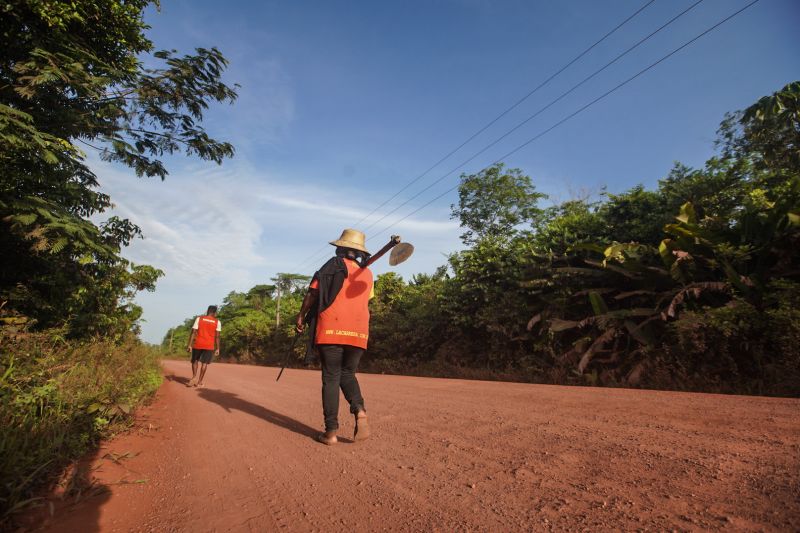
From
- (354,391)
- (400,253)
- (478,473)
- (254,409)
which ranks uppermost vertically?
(400,253)

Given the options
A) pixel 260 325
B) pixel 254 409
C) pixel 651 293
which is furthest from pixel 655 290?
pixel 260 325

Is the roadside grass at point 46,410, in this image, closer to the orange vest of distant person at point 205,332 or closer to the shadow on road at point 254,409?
the shadow on road at point 254,409

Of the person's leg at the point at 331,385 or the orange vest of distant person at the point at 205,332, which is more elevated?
the orange vest of distant person at the point at 205,332

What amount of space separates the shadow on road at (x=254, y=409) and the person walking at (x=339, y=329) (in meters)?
0.54

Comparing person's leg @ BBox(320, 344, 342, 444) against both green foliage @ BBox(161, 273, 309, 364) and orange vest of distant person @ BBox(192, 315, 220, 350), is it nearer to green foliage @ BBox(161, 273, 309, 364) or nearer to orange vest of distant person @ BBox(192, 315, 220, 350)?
orange vest of distant person @ BBox(192, 315, 220, 350)

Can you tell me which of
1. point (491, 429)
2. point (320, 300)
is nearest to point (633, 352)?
point (491, 429)

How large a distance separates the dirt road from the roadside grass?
0.24m

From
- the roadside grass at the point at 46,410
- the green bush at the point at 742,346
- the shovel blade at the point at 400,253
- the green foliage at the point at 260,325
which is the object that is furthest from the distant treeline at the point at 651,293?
the green foliage at the point at 260,325

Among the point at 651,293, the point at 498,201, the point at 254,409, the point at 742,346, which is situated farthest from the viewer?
the point at 498,201

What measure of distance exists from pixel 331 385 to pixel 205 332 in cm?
638

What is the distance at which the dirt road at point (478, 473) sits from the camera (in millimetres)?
1896

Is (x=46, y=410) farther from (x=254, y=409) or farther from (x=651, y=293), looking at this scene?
(x=651, y=293)

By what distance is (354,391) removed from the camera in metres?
3.67

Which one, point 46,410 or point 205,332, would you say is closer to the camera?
point 46,410
